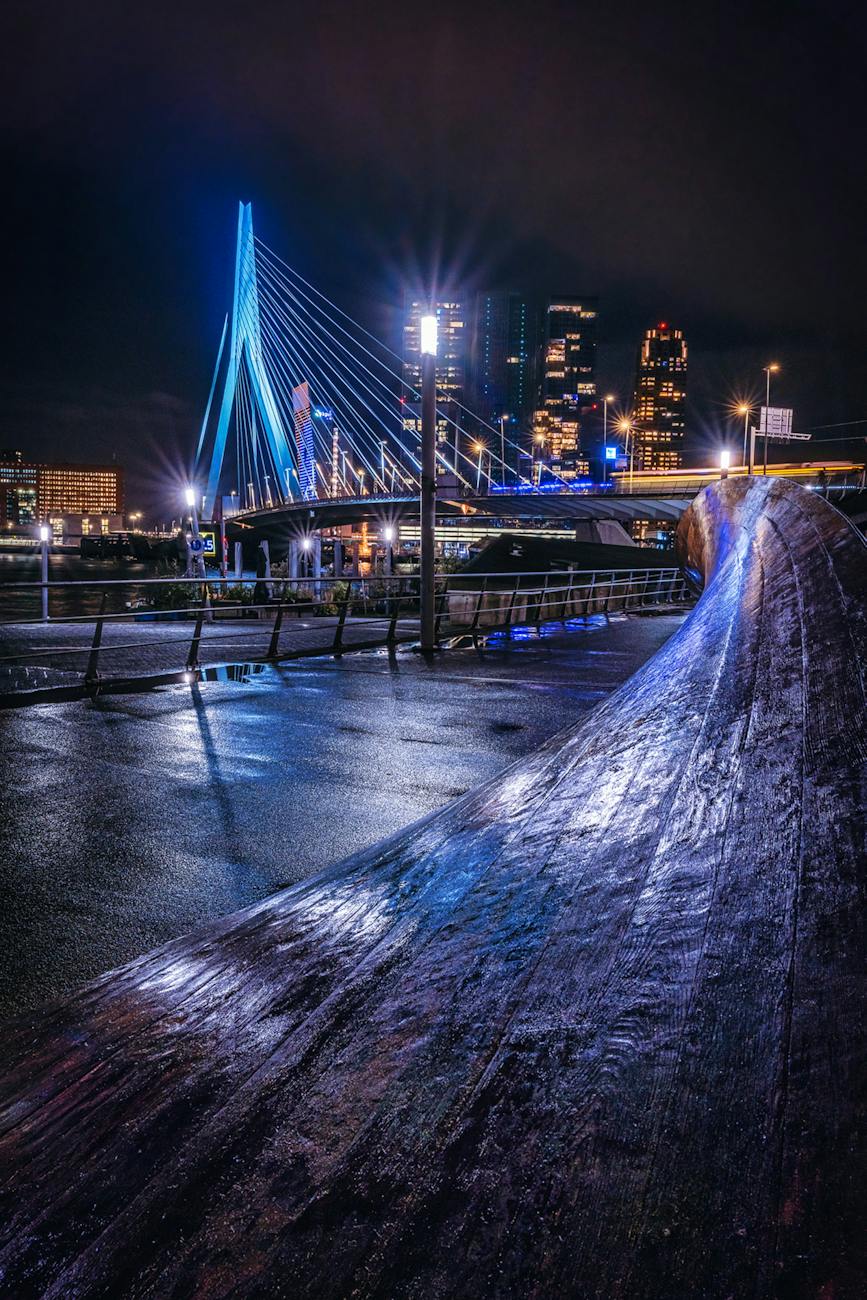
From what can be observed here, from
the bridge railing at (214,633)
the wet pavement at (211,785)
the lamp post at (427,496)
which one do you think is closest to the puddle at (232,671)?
the bridge railing at (214,633)

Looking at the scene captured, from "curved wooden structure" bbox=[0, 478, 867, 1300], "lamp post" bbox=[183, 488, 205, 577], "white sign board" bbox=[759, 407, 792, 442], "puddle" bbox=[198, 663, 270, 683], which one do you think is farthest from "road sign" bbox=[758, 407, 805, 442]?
"curved wooden structure" bbox=[0, 478, 867, 1300]

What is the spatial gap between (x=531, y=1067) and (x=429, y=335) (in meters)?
11.8

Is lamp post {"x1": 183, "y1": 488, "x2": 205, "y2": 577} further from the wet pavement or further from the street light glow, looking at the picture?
the wet pavement

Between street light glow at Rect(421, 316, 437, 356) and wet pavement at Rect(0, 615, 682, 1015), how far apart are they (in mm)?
4942

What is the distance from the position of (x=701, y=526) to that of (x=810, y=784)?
514 cm

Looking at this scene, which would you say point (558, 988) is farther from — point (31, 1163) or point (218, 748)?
point (218, 748)

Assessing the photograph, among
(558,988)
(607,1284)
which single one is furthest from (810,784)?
(607,1284)

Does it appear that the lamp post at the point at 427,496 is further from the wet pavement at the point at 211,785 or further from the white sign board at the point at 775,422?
the white sign board at the point at 775,422

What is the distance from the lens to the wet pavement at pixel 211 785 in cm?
337

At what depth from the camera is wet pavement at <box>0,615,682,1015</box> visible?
3373 mm

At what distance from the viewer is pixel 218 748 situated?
637 cm

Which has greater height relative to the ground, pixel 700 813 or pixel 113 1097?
pixel 700 813

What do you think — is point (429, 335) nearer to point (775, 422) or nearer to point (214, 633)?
point (214, 633)

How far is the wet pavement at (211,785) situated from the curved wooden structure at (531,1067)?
142 centimetres
